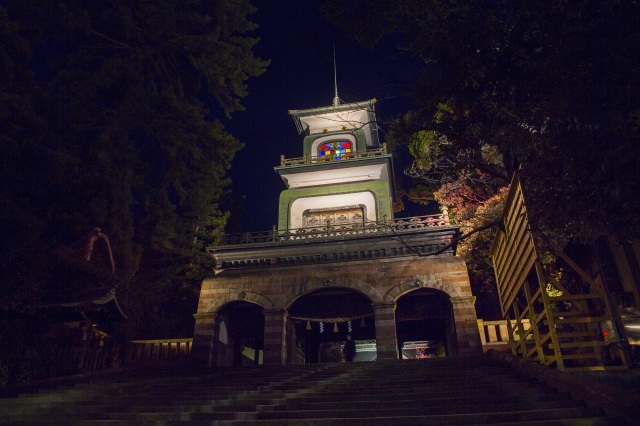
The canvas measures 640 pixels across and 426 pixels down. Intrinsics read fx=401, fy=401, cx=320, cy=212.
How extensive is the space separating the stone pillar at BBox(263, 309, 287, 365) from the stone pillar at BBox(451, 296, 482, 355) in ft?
22.0

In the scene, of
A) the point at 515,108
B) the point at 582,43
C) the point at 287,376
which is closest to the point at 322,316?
the point at 287,376

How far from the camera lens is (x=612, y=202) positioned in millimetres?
6562

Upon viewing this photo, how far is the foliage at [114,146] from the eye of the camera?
41.1ft

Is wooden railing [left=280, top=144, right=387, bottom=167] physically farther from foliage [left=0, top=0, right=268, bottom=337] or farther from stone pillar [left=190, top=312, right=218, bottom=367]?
stone pillar [left=190, top=312, right=218, bottom=367]

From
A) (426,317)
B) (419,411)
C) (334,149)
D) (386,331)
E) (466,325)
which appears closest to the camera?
(419,411)

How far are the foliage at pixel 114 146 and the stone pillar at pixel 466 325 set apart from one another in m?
12.6

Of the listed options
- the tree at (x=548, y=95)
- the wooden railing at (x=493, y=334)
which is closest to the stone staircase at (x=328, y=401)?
the tree at (x=548, y=95)

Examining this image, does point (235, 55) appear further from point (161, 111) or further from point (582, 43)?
point (582, 43)

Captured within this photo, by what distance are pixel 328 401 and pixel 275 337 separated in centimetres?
996

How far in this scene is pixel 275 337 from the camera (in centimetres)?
1609

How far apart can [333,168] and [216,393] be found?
16397 mm

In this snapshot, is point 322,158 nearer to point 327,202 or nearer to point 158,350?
point 327,202

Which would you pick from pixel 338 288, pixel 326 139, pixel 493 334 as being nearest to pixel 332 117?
pixel 326 139

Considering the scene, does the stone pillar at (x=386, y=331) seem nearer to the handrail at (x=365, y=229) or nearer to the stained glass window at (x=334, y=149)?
the handrail at (x=365, y=229)
